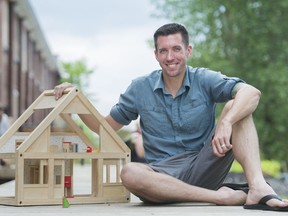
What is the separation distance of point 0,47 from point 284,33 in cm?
1520

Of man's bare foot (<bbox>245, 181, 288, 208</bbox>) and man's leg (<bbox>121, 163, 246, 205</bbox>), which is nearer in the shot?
man's bare foot (<bbox>245, 181, 288, 208</bbox>)

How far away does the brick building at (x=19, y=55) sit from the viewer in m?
28.4

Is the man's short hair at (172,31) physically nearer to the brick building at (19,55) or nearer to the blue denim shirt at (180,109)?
the blue denim shirt at (180,109)

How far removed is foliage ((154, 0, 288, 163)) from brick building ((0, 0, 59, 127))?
24.0ft

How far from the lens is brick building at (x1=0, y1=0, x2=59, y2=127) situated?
1118 inches

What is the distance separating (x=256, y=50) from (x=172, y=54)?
3070 cm

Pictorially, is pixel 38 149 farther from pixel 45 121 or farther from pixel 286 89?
pixel 286 89

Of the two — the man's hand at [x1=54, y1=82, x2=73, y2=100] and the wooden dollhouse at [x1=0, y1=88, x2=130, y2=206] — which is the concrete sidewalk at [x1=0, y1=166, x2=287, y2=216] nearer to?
the wooden dollhouse at [x1=0, y1=88, x2=130, y2=206]

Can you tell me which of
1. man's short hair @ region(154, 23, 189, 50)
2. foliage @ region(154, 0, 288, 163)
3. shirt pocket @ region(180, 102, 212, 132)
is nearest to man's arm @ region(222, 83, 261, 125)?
shirt pocket @ region(180, 102, 212, 132)

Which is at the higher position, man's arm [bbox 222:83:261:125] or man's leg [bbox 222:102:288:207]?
man's arm [bbox 222:83:261:125]

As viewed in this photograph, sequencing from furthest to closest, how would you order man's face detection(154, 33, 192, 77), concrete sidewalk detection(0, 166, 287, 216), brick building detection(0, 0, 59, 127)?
brick building detection(0, 0, 59, 127) → man's face detection(154, 33, 192, 77) → concrete sidewalk detection(0, 166, 287, 216)

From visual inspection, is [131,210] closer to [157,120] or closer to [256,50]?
[157,120]

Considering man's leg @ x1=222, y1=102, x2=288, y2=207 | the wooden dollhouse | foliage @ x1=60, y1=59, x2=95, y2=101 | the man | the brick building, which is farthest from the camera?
foliage @ x1=60, y1=59, x2=95, y2=101

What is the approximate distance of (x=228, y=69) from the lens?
118 ft
